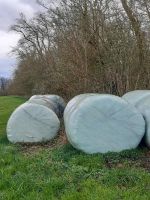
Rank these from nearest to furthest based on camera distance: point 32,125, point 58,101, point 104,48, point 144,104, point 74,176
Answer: point 74,176, point 144,104, point 32,125, point 104,48, point 58,101

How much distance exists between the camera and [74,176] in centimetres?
532

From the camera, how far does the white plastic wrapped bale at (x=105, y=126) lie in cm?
670

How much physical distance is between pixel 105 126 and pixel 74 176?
171 centimetres

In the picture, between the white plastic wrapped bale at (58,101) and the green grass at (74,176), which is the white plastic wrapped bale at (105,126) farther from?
the white plastic wrapped bale at (58,101)

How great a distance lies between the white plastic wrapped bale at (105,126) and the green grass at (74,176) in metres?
0.23

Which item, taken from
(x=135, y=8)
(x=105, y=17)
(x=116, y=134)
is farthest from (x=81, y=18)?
(x=116, y=134)

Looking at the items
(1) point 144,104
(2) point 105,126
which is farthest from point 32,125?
(1) point 144,104

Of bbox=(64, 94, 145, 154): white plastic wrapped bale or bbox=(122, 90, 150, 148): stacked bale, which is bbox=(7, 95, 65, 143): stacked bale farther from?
bbox=(122, 90, 150, 148): stacked bale

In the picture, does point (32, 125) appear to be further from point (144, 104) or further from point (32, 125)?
point (144, 104)

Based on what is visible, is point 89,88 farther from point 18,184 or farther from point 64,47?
point 18,184

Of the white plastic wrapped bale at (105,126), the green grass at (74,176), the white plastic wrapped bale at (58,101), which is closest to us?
the green grass at (74,176)

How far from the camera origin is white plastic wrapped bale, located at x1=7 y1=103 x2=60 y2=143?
8664mm

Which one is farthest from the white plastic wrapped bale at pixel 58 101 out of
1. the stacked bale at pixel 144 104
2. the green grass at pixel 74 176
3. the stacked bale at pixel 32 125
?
the green grass at pixel 74 176

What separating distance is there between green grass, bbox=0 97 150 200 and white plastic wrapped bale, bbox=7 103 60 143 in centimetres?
→ 149
